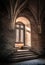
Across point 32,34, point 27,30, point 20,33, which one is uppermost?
point 27,30

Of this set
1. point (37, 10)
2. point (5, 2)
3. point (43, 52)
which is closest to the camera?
point (5, 2)

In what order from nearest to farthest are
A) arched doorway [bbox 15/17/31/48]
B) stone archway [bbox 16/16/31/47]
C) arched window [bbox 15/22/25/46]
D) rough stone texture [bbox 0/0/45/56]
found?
rough stone texture [bbox 0/0/45/56] → stone archway [bbox 16/16/31/47] → arched doorway [bbox 15/17/31/48] → arched window [bbox 15/22/25/46]

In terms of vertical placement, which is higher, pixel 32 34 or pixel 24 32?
pixel 24 32

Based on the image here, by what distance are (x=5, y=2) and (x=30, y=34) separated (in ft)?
11.2

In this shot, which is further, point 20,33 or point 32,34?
point 20,33

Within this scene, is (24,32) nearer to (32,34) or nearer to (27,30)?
(27,30)

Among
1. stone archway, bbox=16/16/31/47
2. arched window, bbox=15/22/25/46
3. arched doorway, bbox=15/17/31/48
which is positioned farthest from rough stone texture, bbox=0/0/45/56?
arched window, bbox=15/22/25/46

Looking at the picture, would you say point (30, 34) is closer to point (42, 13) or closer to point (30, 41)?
point (30, 41)

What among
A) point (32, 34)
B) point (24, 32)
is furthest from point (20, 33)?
point (32, 34)

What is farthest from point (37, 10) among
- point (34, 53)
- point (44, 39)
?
point (34, 53)

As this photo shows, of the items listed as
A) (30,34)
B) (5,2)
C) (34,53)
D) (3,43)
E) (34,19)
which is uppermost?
(5,2)

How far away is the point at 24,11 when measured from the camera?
9.93m

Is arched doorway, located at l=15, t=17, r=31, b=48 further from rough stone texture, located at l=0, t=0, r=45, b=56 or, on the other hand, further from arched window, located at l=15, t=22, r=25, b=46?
rough stone texture, located at l=0, t=0, r=45, b=56

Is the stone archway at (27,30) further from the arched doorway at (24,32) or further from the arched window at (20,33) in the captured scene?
the arched window at (20,33)
